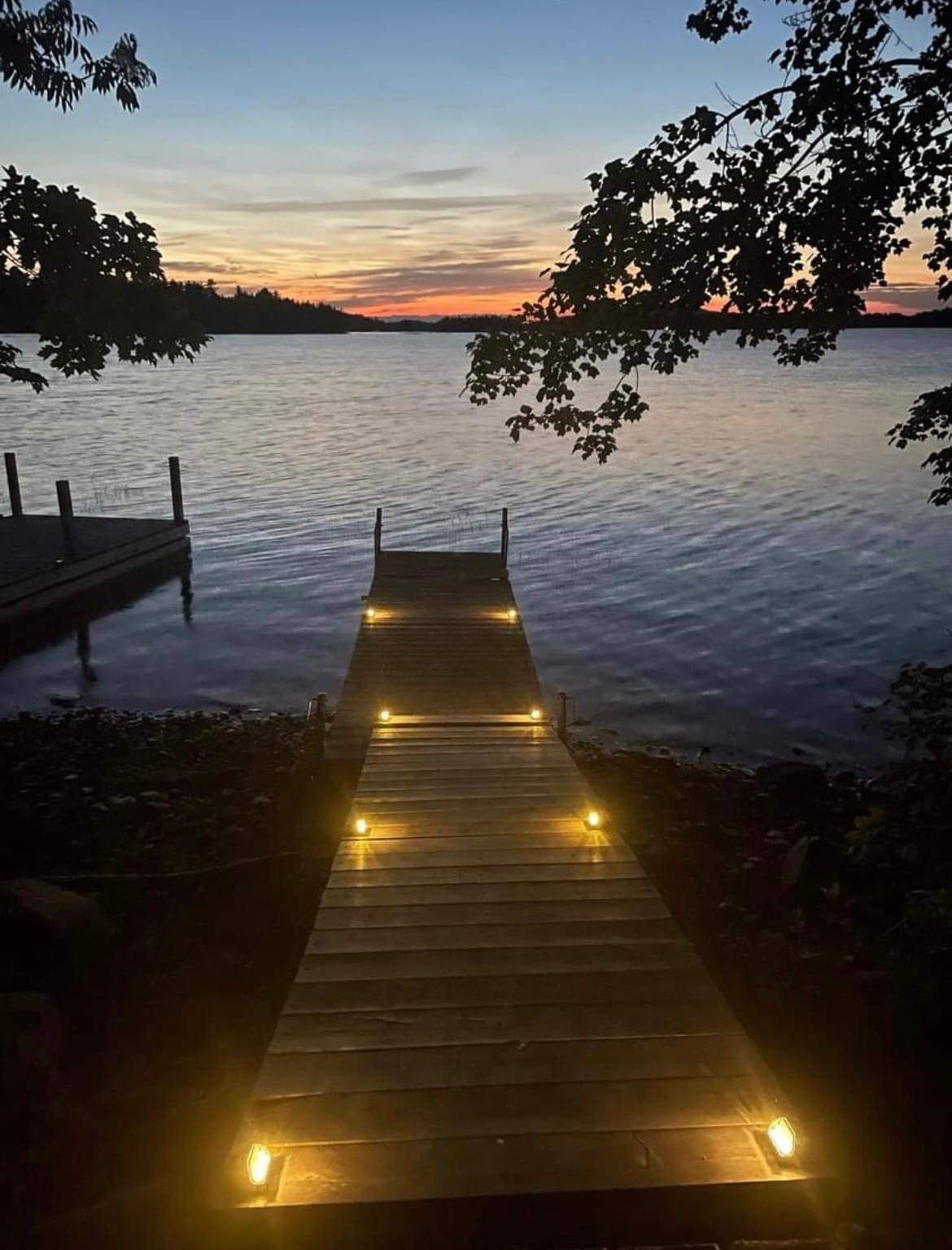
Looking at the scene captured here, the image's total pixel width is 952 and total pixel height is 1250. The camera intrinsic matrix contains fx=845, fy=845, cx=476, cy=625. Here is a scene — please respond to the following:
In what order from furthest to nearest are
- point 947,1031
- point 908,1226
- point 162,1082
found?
point 947,1031, point 162,1082, point 908,1226

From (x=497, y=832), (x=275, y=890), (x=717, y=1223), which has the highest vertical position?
(x=717, y=1223)

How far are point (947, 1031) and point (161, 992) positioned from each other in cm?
595

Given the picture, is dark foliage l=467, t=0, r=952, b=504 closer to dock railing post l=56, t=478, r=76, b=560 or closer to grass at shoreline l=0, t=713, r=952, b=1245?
grass at shoreline l=0, t=713, r=952, b=1245

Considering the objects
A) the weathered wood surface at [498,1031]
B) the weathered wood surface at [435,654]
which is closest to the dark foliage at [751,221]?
the weathered wood surface at [498,1031]

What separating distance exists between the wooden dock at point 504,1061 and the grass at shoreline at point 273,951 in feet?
2.99

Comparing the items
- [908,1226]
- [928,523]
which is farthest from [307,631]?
[928,523]

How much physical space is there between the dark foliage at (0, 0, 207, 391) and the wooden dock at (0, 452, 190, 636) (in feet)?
41.6

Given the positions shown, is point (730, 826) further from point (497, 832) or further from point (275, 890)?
point (275, 890)

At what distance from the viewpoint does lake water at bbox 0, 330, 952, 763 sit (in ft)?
62.9

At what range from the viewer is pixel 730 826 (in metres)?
11.6

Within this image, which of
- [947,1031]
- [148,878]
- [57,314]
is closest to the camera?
[947,1031]

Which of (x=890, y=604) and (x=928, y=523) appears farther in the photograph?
(x=928, y=523)

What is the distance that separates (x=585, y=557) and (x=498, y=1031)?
27738 mm

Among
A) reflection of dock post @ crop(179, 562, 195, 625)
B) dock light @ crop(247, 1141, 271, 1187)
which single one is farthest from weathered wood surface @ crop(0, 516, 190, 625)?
dock light @ crop(247, 1141, 271, 1187)
